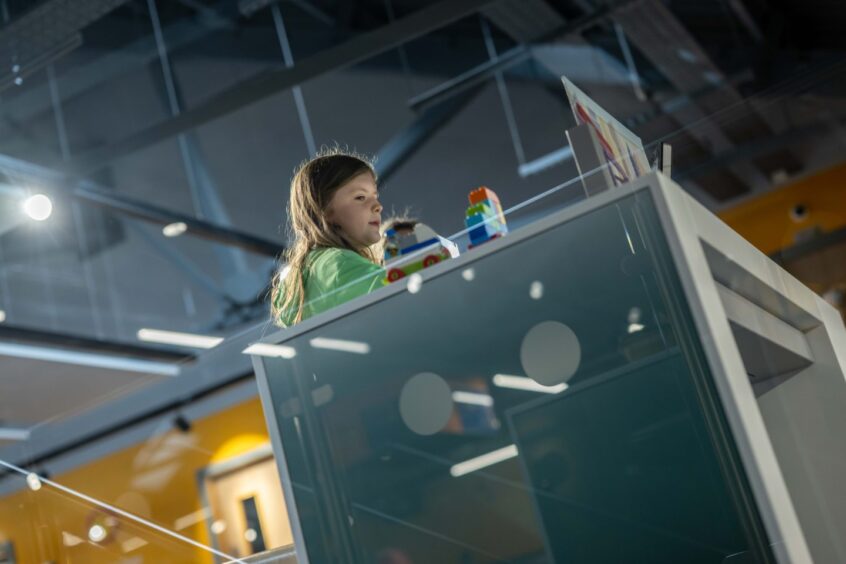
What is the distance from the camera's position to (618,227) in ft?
3.47

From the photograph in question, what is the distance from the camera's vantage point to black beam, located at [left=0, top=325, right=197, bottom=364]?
5.05m

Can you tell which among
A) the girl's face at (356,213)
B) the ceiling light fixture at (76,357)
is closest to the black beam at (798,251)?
the girl's face at (356,213)

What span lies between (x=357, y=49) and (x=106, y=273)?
3.15m

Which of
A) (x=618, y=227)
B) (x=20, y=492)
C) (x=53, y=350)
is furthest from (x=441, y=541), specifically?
(x=53, y=350)

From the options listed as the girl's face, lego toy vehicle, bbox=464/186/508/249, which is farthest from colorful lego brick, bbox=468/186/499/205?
the girl's face

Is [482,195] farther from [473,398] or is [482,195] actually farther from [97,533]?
[97,533]

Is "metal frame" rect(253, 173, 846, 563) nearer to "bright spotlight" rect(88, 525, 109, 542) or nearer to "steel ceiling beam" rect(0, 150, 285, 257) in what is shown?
"bright spotlight" rect(88, 525, 109, 542)

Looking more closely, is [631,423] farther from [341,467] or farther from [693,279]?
[341,467]

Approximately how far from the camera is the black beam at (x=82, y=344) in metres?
5.05

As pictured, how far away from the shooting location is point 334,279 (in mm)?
1370

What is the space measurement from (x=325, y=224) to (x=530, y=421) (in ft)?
2.05

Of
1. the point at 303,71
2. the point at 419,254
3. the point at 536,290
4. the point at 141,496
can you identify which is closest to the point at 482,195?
the point at 419,254

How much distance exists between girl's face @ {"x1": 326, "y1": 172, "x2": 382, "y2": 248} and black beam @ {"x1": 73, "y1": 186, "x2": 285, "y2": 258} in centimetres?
352

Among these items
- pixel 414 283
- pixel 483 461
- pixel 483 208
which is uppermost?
pixel 483 208
